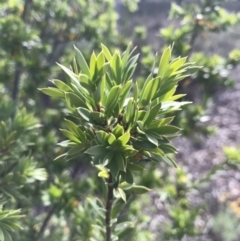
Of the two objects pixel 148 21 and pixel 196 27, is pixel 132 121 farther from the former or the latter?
pixel 148 21

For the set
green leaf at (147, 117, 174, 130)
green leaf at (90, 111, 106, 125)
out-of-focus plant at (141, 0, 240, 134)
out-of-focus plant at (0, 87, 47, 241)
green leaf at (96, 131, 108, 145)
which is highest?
out-of-focus plant at (141, 0, 240, 134)

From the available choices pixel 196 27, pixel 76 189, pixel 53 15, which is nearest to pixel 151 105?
pixel 76 189

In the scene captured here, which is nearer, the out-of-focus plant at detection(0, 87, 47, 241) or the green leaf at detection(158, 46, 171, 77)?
the green leaf at detection(158, 46, 171, 77)

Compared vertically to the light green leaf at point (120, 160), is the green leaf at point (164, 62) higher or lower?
higher

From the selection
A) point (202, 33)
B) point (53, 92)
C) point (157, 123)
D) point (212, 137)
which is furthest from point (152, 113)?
point (212, 137)

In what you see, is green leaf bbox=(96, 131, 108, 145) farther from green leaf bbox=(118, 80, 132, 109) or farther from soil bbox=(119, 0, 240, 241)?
soil bbox=(119, 0, 240, 241)

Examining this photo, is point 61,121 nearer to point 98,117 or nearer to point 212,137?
point 98,117

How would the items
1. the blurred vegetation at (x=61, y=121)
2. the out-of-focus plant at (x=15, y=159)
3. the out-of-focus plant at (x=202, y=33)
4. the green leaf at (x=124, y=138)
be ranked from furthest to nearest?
the out-of-focus plant at (x=202, y=33) < the blurred vegetation at (x=61, y=121) < the out-of-focus plant at (x=15, y=159) < the green leaf at (x=124, y=138)

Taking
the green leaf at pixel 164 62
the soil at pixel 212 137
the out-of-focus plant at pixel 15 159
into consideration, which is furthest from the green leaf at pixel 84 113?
the soil at pixel 212 137

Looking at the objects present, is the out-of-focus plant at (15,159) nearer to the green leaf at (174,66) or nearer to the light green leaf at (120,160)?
the light green leaf at (120,160)

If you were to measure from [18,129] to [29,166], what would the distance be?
4.1 inches

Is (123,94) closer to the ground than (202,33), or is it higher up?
closer to the ground

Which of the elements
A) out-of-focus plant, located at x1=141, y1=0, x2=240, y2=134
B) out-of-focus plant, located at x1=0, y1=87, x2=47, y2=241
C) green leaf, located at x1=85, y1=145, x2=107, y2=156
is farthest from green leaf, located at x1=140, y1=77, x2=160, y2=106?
out-of-focus plant, located at x1=141, y1=0, x2=240, y2=134

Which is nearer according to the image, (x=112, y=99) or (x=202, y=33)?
(x=112, y=99)
